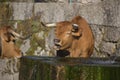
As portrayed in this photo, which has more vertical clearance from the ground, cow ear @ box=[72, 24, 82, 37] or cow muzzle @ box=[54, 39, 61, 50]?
cow ear @ box=[72, 24, 82, 37]

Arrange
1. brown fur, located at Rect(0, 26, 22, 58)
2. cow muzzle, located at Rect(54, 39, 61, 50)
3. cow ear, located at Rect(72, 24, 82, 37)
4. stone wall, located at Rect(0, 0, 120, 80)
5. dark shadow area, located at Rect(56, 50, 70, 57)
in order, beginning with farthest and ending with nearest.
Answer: stone wall, located at Rect(0, 0, 120, 80) → brown fur, located at Rect(0, 26, 22, 58) → dark shadow area, located at Rect(56, 50, 70, 57) → cow ear, located at Rect(72, 24, 82, 37) → cow muzzle, located at Rect(54, 39, 61, 50)

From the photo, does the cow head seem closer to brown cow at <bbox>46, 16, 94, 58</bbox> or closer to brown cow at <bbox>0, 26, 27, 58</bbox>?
brown cow at <bbox>46, 16, 94, 58</bbox>

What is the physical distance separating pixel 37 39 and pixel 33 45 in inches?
7.6

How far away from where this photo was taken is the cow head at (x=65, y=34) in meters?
9.30

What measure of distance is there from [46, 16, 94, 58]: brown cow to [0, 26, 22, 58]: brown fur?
3.40 feet

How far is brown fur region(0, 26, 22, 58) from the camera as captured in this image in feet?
32.0

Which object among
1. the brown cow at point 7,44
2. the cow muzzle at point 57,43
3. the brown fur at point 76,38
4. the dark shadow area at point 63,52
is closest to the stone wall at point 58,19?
the brown fur at point 76,38

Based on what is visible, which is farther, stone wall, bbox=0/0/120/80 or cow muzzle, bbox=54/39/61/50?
stone wall, bbox=0/0/120/80

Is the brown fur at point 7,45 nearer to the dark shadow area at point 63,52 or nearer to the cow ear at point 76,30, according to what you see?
the dark shadow area at point 63,52

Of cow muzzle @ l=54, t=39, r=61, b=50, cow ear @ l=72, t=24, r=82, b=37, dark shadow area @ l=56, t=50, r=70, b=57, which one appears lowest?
dark shadow area @ l=56, t=50, r=70, b=57

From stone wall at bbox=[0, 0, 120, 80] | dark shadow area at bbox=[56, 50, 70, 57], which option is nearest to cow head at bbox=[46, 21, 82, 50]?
Answer: dark shadow area at bbox=[56, 50, 70, 57]

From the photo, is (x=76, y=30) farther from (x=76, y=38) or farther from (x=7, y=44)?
(x=7, y=44)

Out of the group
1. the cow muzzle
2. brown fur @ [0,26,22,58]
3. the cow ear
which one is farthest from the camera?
Result: brown fur @ [0,26,22,58]

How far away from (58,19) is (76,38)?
1.62 meters
